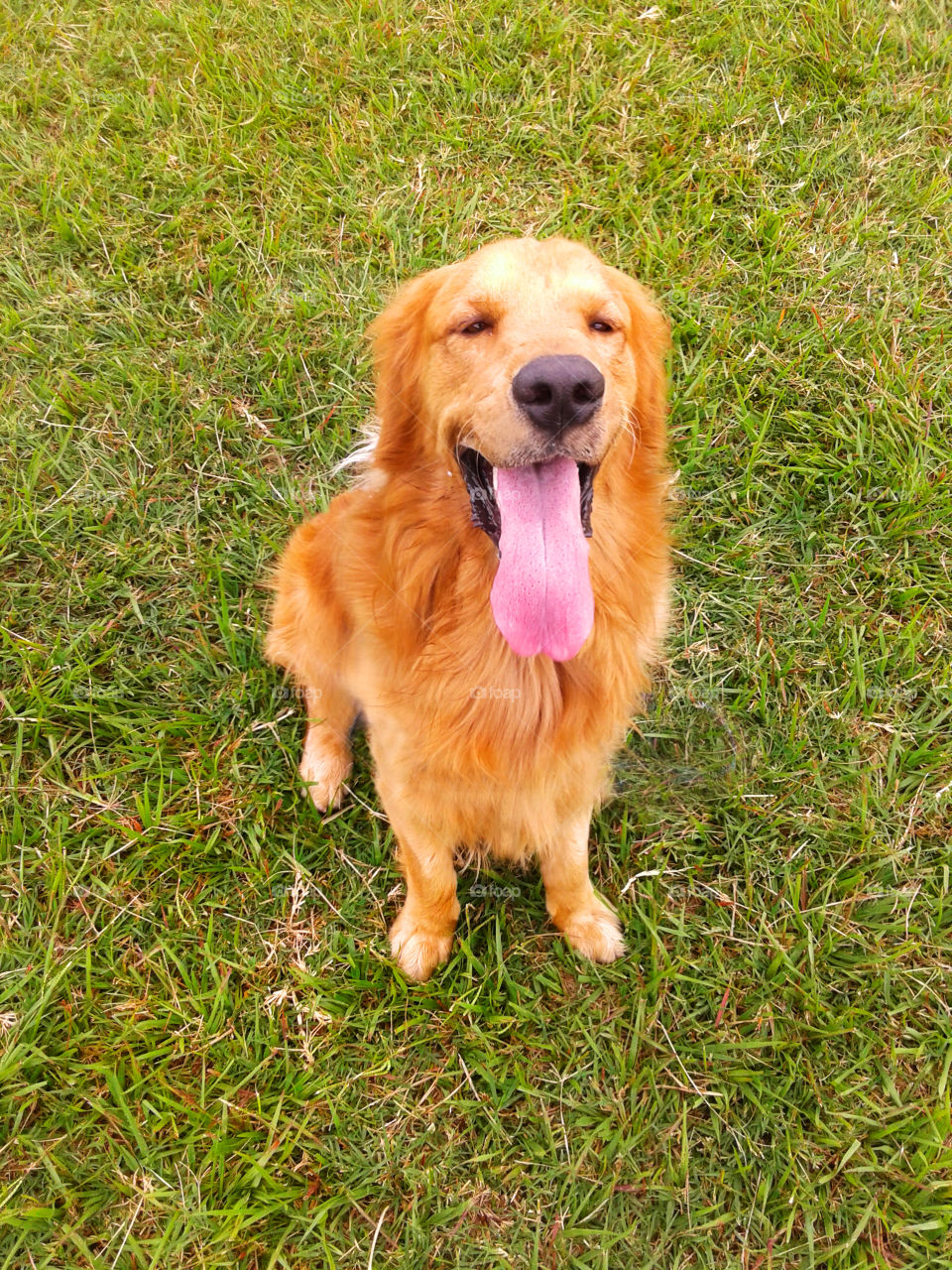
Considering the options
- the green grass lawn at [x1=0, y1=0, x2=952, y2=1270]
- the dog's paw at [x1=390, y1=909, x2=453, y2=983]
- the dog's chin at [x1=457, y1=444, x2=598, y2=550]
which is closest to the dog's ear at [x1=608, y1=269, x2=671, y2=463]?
the dog's chin at [x1=457, y1=444, x2=598, y2=550]

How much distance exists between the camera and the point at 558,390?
1.77m

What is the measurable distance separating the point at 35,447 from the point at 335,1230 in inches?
125

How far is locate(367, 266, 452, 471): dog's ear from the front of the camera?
7.40ft

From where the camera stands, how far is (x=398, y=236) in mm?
3953

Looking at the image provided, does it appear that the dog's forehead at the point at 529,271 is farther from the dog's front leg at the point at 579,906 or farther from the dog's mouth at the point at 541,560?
the dog's front leg at the point at 579,906

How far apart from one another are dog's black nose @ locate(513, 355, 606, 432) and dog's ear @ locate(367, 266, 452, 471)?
1.64ft

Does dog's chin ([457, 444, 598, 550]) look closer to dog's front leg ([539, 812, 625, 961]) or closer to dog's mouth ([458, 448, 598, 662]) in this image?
dog's mouth ([458, 448, 598, 662])

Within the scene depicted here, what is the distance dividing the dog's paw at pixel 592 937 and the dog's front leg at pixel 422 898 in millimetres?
393

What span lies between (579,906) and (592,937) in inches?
4.4

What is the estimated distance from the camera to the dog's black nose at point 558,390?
177 centimetres

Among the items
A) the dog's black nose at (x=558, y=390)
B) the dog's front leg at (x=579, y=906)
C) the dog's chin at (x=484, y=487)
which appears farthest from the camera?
the dog's front leg at (x=579, y=906)

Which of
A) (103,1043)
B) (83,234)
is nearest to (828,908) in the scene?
(103,1043)

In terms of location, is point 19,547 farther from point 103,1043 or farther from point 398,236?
point 398,236

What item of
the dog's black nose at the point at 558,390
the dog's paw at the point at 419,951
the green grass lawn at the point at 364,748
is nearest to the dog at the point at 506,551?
the dog's black nose at the point at 558,390
